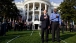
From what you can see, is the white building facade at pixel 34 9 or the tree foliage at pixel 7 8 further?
the white building facade at pixel 34 9

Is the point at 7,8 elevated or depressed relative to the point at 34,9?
depressed

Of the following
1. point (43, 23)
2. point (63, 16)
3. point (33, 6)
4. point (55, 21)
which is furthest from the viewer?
point (33, 6)

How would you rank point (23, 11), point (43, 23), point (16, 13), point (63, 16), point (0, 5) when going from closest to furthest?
point (43, 23) < point (63, 16) < point (0, 5) < point (16, 13) < point (23, 11)

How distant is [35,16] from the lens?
247ft

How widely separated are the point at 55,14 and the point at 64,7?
96.6 feet

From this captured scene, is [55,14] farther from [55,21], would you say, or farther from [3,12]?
[3,12]

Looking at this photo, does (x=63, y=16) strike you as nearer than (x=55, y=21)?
No

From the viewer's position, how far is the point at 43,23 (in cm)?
1030

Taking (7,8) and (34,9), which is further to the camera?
(34,9)

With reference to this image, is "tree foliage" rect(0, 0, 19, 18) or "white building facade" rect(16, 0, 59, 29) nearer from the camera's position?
"tree foliage" rect(0, 0, 19, 18)

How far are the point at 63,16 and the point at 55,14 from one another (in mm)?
28509

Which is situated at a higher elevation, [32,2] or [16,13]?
[32,2]

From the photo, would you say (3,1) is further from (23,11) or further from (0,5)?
(23,11)

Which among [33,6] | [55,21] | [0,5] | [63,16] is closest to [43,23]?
[55,21]
